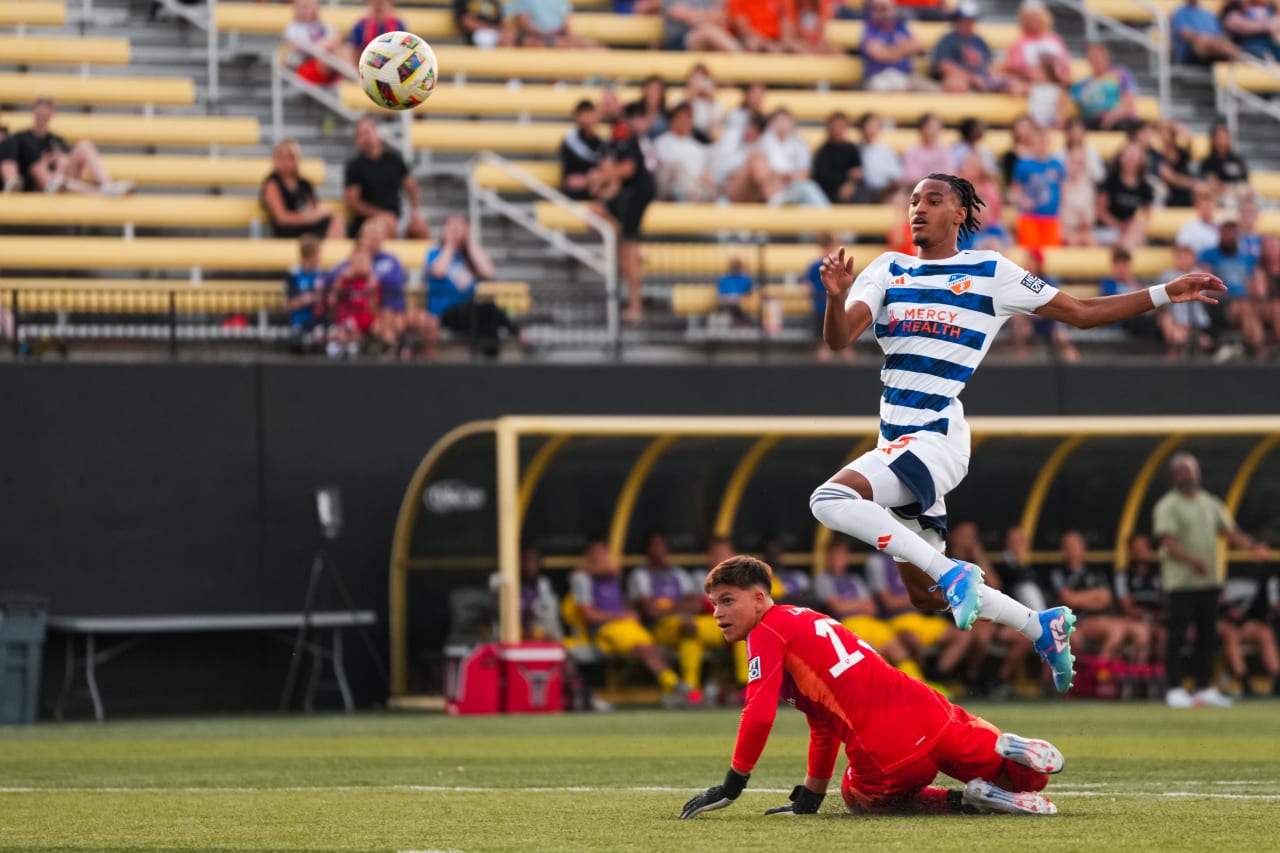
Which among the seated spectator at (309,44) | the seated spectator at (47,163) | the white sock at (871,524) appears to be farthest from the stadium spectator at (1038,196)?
the white sock at (871,524)

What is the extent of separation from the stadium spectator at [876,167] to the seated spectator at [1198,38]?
579 cm

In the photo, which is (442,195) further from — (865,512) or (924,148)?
(865,512)

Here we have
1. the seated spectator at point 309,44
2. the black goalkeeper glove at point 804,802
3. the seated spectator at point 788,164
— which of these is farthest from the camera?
the seated spectator at point 788,164

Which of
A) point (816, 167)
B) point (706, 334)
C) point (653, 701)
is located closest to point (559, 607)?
point (653, 701)

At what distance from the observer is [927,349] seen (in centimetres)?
820

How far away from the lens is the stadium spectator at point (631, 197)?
60.7ft

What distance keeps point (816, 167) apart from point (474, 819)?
1405 cm

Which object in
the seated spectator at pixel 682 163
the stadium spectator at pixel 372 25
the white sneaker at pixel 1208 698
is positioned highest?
the stadium spectator at pixel 372 25

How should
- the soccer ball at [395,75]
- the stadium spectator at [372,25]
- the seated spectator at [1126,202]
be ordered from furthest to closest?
the seated spectator at [1126,202] < the stadium spectator at [372,25] < the soccer ball at [395,75]

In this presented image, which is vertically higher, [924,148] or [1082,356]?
[924,148]

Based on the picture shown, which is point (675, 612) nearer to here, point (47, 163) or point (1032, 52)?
point (47, 163)

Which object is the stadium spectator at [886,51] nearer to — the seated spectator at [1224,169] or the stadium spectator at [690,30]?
the stadium spectator at [690,30]

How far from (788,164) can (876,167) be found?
3.09ft

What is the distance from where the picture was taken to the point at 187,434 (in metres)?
17.1
